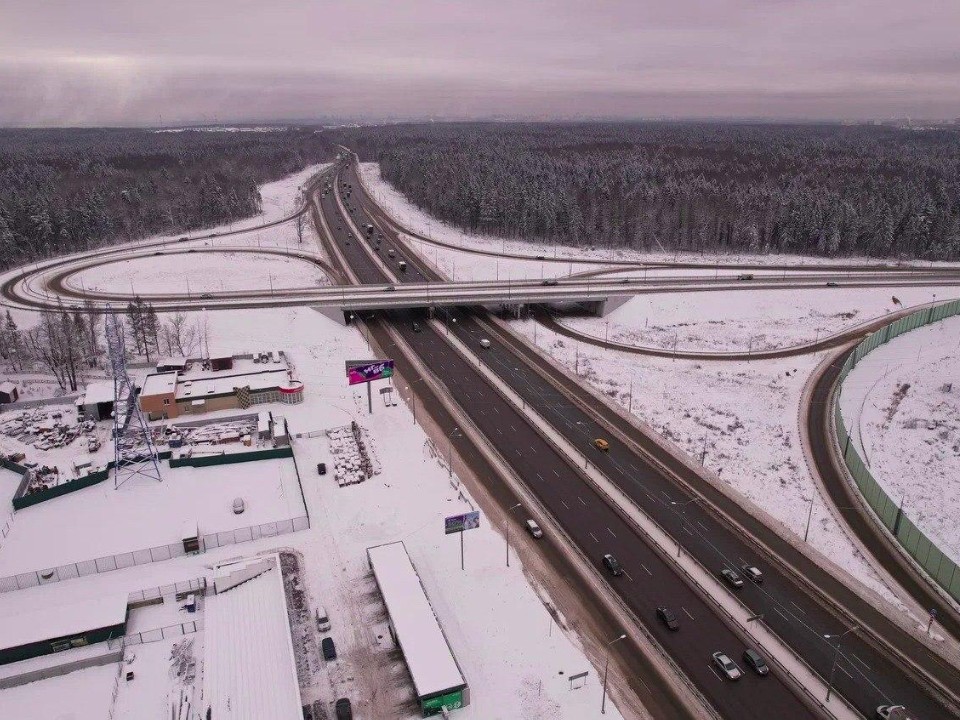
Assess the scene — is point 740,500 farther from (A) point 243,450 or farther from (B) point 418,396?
(A) point 243,450

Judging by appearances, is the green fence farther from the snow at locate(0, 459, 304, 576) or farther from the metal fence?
the snow at locate(0, 459, 304, 576)

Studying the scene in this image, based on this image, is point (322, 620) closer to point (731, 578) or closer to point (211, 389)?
point (731, 578)

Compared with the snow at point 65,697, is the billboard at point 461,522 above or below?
above

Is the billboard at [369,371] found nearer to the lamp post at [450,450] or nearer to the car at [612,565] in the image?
the lamp post at [450,450]

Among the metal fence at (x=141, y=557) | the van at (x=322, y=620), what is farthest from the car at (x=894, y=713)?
the metal fence at (x=141, y=557)

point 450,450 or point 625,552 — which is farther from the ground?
point 450,450

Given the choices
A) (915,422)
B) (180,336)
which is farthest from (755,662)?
(180,336)
